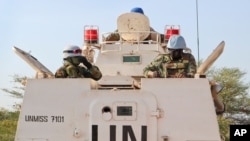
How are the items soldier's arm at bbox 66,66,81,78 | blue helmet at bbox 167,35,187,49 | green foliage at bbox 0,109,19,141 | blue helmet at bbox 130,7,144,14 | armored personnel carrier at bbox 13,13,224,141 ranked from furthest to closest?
green foliage at bbox 0,109,19,141, blue helmet at bbox 130,7,144,14, blue helmet at bbox 167,35,187,49, soldier's arm at bbox 66,66,81,78, armored personnel carrier at bbox 13,13,224,141

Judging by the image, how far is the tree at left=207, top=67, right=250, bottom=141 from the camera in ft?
85.5

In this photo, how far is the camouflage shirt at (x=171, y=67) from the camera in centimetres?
748

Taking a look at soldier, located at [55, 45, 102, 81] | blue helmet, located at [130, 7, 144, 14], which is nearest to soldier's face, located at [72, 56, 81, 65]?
soldier, located at [55, 45, 102, 81]

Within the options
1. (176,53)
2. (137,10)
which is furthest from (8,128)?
(176,53)

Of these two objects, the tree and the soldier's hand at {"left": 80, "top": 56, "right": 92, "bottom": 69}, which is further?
the tree

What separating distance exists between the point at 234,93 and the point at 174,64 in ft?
62.6

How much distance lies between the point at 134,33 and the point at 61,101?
4.47m

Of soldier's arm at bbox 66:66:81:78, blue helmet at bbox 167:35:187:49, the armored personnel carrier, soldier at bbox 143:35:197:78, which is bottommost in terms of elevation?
the armored personnel carrier

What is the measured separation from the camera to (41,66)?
769 cm

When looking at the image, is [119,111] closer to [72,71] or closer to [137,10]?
[72,71]

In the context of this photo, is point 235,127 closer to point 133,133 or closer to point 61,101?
point 133,133

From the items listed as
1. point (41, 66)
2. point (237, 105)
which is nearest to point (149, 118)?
point (41, 66)

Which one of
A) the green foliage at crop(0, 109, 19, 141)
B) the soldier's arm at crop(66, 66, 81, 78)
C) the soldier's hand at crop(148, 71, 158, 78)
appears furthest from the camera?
the green foliage at crop(0, 109, 19, 141)

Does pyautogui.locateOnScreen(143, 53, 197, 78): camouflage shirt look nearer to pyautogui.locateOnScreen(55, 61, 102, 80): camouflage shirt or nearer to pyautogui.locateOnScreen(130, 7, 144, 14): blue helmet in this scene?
pyautogui.locateOnScreen(55, 61, 102, 80): camouflage shirt
